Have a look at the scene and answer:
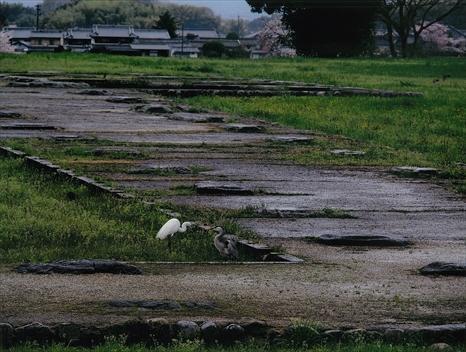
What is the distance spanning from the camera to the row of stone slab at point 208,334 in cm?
682

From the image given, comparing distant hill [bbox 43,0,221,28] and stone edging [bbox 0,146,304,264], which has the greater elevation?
stone edging [bbox 0,146,304,264]

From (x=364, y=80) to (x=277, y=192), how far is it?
97.9 feet

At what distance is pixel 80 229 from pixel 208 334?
4.30 metres

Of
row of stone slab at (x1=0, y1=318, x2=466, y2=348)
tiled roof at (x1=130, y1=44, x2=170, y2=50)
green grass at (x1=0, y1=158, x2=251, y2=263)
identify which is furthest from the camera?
tiled roof at (x1=130, y1=44, x2=170, y2=50)

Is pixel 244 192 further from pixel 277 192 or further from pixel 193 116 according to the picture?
pixel 193 116

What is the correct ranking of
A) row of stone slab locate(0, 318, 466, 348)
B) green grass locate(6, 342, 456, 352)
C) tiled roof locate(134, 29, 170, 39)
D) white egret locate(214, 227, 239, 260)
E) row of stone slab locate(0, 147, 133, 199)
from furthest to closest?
tiled roof locate(134, 29, 170, 39)
row of stone slab locate(0, 147, 133, 199)
white egret locate(214, 227, 239, 260)
row of stone slab locate(0, 318, 466, 348)
green grass locate(6, 342, 456, 352)

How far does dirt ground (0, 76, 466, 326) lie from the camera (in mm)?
7574

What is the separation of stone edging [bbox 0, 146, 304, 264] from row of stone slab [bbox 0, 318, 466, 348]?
2.43 m

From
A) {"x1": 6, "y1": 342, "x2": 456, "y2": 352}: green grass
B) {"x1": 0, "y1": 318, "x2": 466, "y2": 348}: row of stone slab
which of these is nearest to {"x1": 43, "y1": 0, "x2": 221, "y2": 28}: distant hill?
{"x1": 0, "y1": 318, "x2": 466, "y2": 348}: row of stone slab

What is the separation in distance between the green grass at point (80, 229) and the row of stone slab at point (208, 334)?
2622 millimetres

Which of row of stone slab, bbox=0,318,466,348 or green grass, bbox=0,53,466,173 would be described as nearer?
row of stone slab, bbox=0,318,466,348

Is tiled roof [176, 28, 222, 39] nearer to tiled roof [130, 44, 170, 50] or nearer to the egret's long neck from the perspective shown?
tiled roof [130, 44, 170, 50]

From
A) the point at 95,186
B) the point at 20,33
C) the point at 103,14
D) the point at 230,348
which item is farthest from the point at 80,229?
the point at 103,14

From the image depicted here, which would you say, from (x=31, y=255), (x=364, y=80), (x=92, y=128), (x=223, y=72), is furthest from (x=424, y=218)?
(x=223, y=72)
